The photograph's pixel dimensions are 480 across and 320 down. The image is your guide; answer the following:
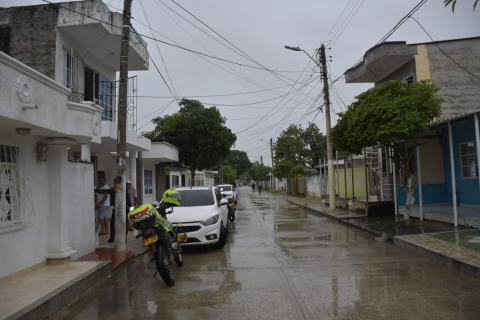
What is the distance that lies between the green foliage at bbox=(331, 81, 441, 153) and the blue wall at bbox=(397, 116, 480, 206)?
1701mm

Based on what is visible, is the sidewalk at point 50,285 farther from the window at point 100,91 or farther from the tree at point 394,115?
the window at point 100,91

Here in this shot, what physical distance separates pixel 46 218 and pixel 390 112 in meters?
9.22

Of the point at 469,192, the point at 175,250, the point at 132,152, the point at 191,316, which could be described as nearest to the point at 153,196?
the point at 132,152

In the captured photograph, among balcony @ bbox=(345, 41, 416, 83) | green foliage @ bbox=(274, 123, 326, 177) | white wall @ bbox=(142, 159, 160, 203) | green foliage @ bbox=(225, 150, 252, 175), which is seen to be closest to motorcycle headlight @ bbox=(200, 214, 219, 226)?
balcony @ bbox=(345, 41, 416, 83)

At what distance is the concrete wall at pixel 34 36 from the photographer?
13.4 metres

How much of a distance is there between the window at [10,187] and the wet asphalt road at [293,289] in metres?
1.91

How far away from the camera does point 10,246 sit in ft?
24.3

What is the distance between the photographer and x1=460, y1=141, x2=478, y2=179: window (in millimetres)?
15225

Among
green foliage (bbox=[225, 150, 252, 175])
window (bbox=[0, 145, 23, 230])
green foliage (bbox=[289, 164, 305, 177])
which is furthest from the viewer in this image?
green foliage (bbox=[225, 150, 252, 175])

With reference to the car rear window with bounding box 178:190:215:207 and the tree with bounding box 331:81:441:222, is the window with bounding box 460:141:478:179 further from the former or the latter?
the car rear window with bounding box 178:190:215:207

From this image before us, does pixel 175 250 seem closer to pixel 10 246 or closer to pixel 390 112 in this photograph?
pixel 10 246

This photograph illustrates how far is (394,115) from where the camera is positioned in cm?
1258

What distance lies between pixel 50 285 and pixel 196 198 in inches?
228

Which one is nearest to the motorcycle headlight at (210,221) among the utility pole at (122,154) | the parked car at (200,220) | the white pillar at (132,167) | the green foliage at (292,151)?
the parked car at (200,220)
